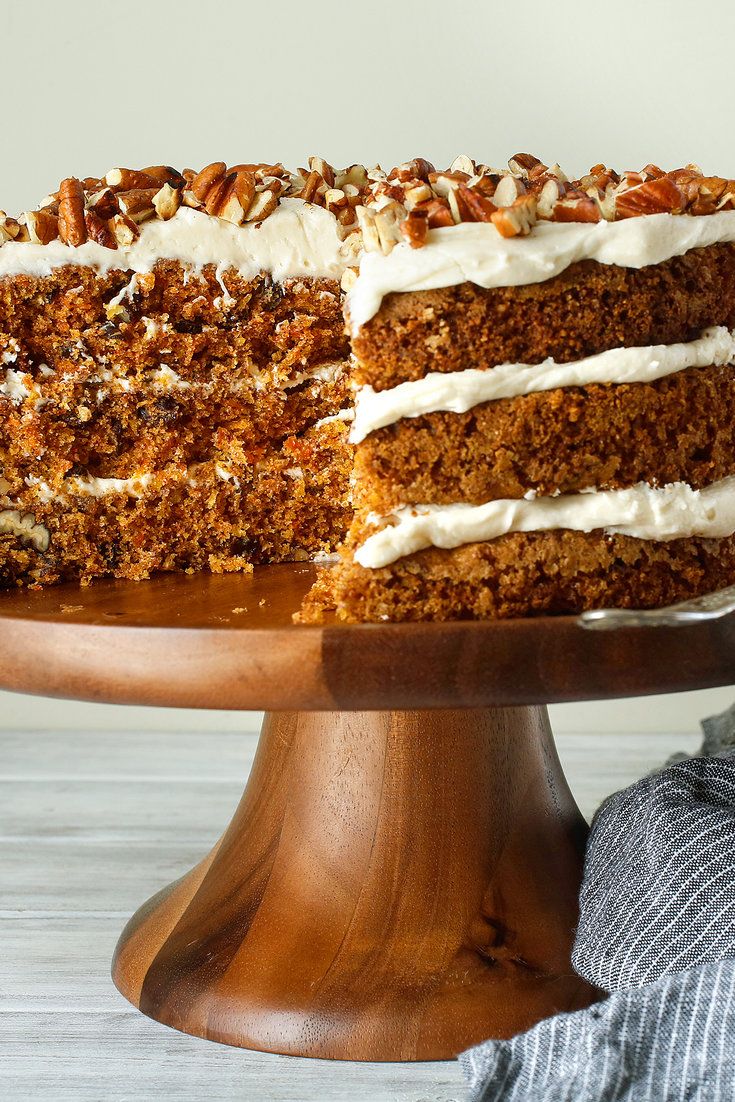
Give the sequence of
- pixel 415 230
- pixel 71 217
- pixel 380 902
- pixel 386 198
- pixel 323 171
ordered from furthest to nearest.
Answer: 1. pixel 323 171
2. pixel 71 217
3. pixel 380 902
4. pixel 386 198
5. pixel 415 230

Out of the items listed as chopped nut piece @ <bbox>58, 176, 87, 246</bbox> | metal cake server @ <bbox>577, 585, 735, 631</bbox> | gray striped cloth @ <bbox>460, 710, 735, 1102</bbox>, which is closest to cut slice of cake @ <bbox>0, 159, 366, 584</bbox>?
chopped nut piece @ <bbox>58, 176, 87, 246</bbox>

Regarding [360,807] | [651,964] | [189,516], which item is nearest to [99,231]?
[189,516]

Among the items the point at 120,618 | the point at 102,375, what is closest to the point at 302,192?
the point at 102,375

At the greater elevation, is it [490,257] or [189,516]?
[490,257]

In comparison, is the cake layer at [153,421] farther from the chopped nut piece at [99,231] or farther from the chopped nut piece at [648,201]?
the chopped nut piece at [648,201]

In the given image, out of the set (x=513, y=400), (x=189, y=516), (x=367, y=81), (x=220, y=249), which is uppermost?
(x=367, y=81)

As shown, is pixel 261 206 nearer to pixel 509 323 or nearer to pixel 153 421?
pixel 153 421

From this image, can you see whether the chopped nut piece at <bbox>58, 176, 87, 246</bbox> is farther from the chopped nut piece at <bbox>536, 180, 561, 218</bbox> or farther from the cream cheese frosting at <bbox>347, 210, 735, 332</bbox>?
the chopped nut piece at <bbox>536, 180, 561, 218</bbox>

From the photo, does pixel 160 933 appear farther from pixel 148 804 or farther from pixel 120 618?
pixel 148 804
